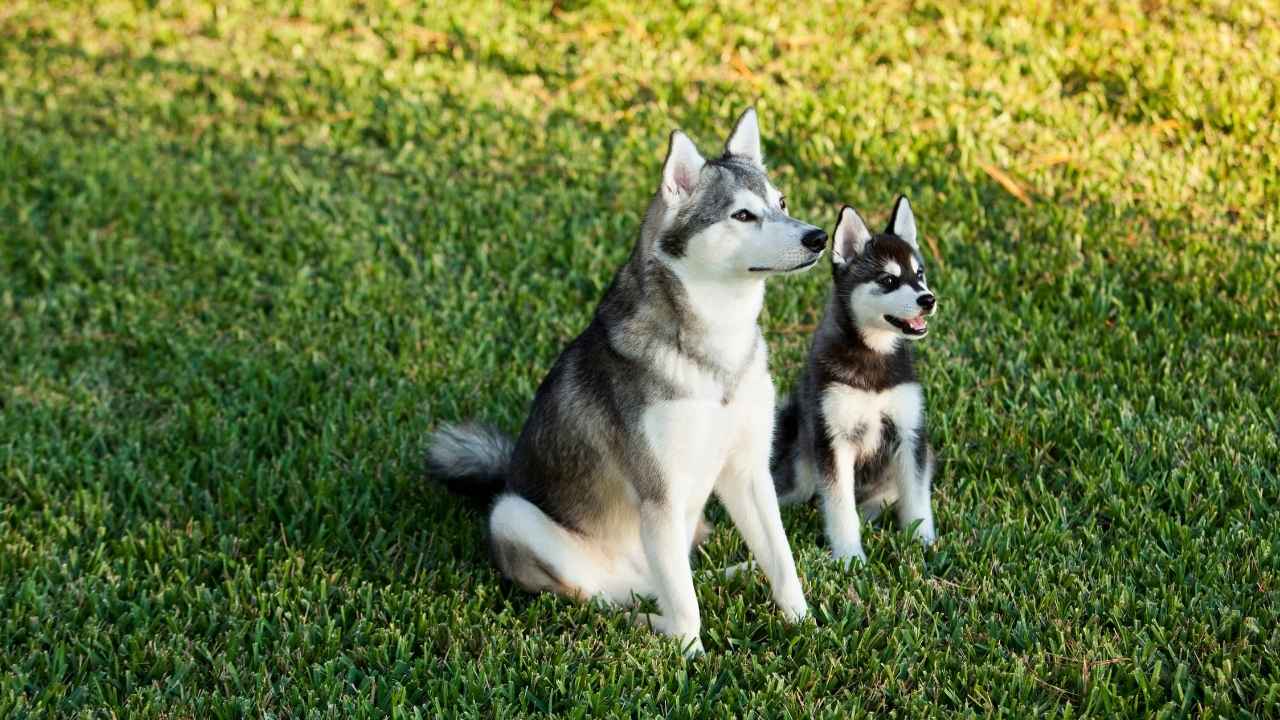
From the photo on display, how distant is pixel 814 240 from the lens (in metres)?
4.36

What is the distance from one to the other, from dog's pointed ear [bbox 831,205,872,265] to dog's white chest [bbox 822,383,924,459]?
0.53 meters

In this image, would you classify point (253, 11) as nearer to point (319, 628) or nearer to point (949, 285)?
point (949, 285)

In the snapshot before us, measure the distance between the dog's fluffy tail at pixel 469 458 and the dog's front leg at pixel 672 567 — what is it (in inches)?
42.2

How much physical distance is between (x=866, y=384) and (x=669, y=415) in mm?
1074

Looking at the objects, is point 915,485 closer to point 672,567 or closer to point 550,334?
point 672,567

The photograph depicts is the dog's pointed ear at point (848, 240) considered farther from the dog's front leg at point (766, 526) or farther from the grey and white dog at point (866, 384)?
the dog's front leg at point (766, 526)

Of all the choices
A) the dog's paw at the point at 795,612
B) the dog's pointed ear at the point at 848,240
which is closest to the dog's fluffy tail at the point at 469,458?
the dog's paw at the point at 795,612

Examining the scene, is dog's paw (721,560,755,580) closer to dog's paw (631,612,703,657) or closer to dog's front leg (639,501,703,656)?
dog's paw (631,612,703,657)

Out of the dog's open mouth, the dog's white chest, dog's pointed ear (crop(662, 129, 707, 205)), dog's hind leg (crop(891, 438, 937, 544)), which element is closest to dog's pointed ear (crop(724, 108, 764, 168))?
dog's pointed ear (crop(662, 129, 707, 205))

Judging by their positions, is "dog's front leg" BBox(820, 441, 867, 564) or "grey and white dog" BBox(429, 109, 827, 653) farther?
"dog's front leg" BBox(820, 441, 867, 564)

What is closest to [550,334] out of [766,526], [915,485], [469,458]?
[469,458]

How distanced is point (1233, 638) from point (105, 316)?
6.01m

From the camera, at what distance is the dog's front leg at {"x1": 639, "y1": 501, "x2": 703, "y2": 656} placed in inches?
183

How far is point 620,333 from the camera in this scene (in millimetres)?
4730
